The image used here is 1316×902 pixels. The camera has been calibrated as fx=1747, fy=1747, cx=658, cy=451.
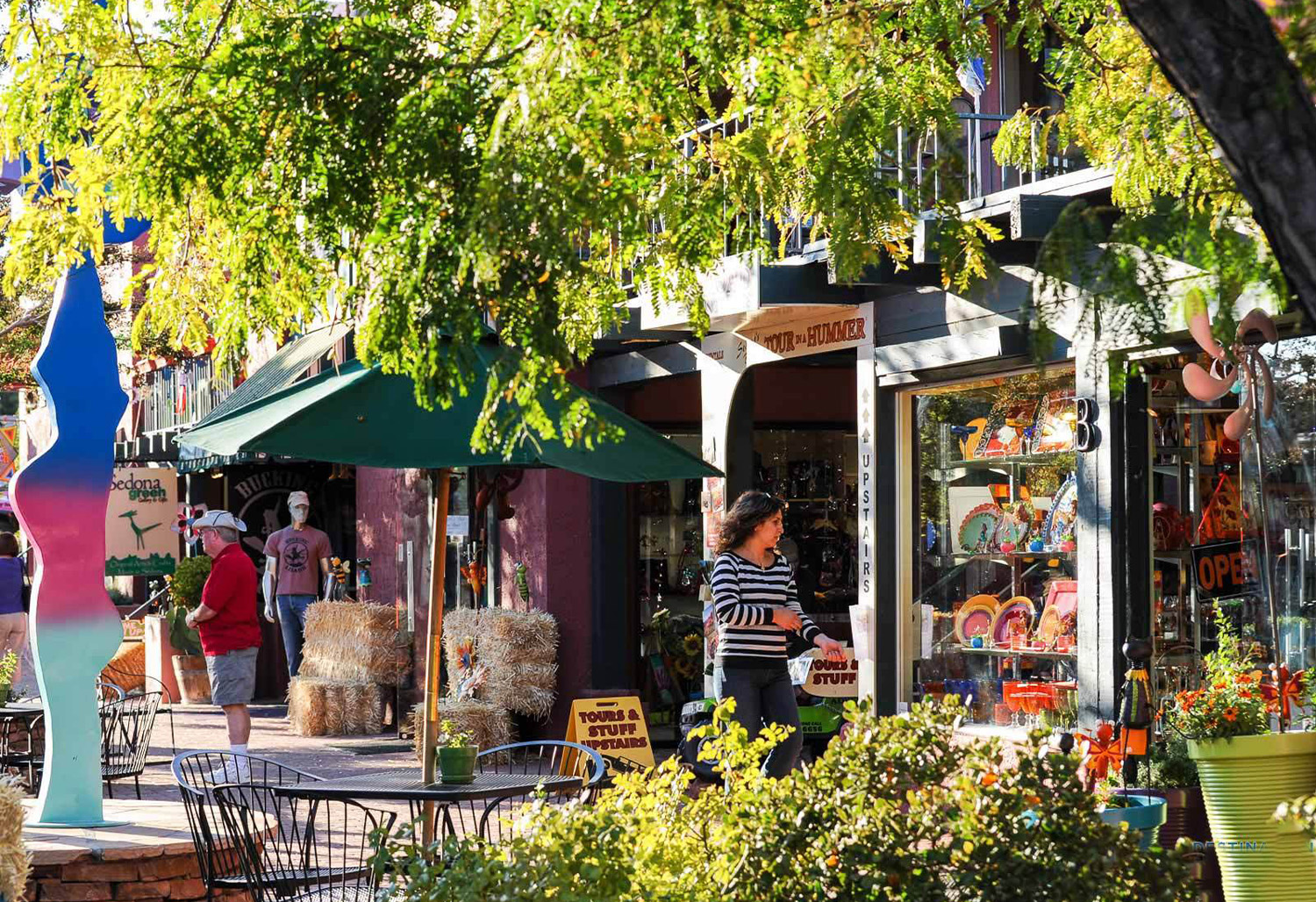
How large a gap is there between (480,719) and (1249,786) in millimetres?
8068

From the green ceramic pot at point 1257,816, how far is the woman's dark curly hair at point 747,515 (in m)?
2.65

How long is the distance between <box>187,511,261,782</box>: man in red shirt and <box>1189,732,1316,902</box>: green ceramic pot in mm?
7374

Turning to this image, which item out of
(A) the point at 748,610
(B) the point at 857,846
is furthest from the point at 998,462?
(B) the point at 857,846

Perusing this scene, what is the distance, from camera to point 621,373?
14.8 metres

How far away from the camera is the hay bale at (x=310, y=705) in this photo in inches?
645

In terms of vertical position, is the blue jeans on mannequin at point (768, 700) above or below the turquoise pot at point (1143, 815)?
above

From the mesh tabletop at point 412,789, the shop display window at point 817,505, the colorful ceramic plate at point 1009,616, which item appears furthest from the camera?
the shop display window at point 817,505

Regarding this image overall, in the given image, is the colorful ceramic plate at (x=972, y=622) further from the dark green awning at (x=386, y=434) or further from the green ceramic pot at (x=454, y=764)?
the green ceramic pot at (x=454, y=764)

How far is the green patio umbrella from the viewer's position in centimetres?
662

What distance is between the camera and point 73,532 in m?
8.27

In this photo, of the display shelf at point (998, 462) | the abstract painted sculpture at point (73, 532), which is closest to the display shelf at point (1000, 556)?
the display shelf at point (998, 462)

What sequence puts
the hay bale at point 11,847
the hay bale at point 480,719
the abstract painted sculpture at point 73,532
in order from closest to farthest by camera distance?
1. the hay bale at point 11,847
2. the abstract painted sculpture at point 73,532
3. the hay bale at point 480,719

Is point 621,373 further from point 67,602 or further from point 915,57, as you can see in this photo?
point 915,57

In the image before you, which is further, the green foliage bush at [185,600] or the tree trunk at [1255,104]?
the green foliage bush at [185,600]
